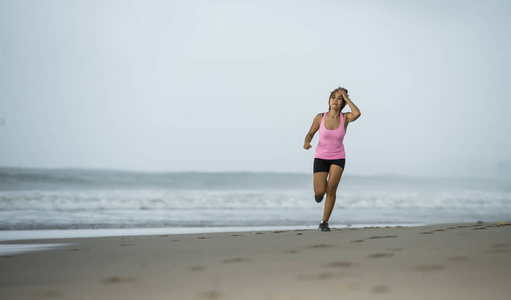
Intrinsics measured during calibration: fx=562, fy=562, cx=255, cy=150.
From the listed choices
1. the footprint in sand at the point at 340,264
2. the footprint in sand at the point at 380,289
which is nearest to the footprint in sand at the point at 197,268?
the footprint in sand at the point at 340,264

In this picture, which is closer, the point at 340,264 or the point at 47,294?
the point at 47,294

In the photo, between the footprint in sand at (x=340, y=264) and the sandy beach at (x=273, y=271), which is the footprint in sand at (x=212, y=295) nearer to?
the sandy beach at (x=273, y=271)

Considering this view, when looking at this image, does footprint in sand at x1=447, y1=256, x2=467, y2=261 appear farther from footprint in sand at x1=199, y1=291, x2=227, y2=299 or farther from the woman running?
the woman running

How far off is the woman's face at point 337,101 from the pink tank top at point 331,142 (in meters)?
0.18

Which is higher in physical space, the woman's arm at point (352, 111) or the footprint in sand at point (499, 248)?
the woman's arm at point (352, 111)

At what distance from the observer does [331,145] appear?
7.10 metres

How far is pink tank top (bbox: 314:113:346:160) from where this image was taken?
706 cm

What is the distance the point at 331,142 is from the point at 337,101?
53 centimetres

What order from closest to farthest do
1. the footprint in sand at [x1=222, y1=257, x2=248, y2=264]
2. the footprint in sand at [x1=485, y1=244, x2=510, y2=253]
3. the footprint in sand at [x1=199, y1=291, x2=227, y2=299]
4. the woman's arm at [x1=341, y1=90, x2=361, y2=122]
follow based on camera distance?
the footprint in sand at [x1=199, y1=291, x2=227, y2=299] → the footprint in sand at [x1=222, y1=257, x2=248, y2=264] → the footprint in sand at [x1=485, y1=244, x2=510, y2=253] → the woman's arm at [x1=341, y1=90, x2=361, y2=122]

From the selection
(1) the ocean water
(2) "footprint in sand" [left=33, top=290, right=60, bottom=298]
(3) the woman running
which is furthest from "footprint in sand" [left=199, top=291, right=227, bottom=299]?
(1) the ocean water

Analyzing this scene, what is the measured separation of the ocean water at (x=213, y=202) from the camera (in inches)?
449

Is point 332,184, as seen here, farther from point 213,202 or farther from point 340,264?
point 213,202

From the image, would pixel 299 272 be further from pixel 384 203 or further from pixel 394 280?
pixel 384 203


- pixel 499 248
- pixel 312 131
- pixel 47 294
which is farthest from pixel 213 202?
pixel 47 294
